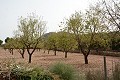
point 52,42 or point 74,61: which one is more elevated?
point 52,42

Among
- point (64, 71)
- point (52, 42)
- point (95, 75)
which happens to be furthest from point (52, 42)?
point (95, 75)

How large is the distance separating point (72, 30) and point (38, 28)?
7085mm

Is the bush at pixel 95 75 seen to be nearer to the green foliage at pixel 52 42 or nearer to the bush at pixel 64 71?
the bush at pixel 64 71

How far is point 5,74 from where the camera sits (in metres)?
4.88

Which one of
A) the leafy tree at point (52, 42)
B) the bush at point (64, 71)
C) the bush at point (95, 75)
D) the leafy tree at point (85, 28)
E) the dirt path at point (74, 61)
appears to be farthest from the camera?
the leafy tree at point (52, 42)

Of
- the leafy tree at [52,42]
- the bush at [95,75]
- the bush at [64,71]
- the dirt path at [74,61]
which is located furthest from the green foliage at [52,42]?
the bush at [95,75]

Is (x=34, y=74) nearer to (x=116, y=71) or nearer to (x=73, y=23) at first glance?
(x=116, y=71)

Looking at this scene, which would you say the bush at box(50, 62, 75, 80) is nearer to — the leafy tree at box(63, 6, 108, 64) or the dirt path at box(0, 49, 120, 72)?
the dirt path at box(0, 49, 120, 72)

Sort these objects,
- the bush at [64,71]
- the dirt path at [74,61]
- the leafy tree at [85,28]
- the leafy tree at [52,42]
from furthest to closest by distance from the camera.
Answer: the leafy tree at [52,42] < the leafy tree at [85,28] < the dirt path at [74,61] < the bush at [64,71]

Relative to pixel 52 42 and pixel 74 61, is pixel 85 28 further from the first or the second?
pixel 52 42

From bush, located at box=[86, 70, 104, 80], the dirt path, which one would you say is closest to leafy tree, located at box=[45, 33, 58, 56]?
the dirt path

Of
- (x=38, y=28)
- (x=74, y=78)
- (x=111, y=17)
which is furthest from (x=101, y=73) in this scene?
(x=38, y=28)

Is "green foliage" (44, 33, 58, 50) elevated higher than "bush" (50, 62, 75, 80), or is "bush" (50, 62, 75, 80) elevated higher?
"green foliage" (44, 33, 58, 50)

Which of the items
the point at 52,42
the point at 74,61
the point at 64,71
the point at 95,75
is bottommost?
the point at 74,61
